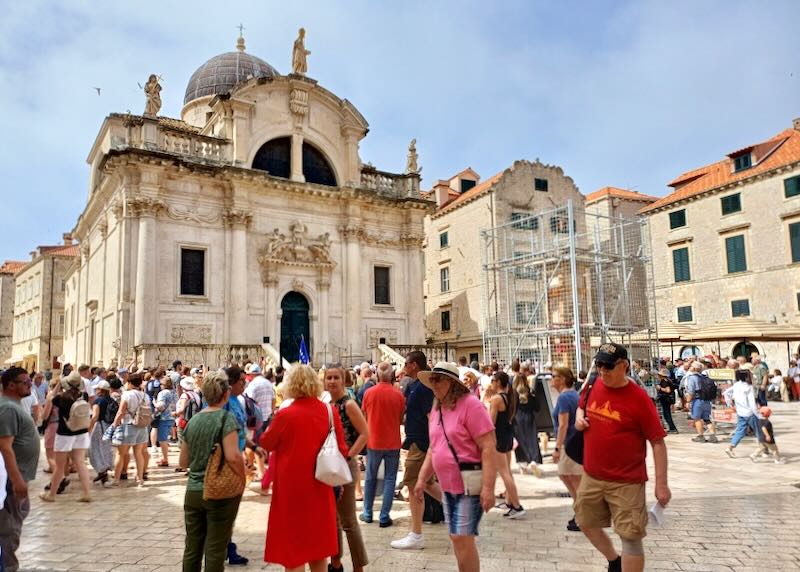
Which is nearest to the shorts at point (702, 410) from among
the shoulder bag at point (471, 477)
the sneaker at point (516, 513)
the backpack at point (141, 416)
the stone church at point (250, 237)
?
the sneaker at point (516, 513)

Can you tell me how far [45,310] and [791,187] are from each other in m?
53.1

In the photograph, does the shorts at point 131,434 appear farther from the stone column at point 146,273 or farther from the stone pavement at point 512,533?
the stone column at point 146,273

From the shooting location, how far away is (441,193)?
127ft

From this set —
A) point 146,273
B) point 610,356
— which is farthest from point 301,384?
point 146,273

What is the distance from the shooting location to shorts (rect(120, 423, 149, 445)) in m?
8.91

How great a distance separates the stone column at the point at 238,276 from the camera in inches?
894

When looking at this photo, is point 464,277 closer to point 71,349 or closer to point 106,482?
point 71,349

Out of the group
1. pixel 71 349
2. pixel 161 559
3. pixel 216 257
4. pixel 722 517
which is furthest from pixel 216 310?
pixel 722 517

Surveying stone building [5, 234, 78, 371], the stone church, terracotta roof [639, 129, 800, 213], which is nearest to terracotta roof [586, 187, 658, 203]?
terracotta roof [639, 129, 800, 213]

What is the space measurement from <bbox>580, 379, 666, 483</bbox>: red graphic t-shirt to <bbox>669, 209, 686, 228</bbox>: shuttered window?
105 feet

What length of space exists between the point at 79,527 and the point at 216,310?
1637 cm

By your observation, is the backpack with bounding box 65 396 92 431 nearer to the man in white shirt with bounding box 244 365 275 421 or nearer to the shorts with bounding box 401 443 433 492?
the man in white shirt with bounding box 244 365 275 421

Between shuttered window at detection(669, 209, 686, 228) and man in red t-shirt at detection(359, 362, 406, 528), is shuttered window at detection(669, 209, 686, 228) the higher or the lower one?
the higher one

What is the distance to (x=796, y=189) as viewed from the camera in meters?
27.2
